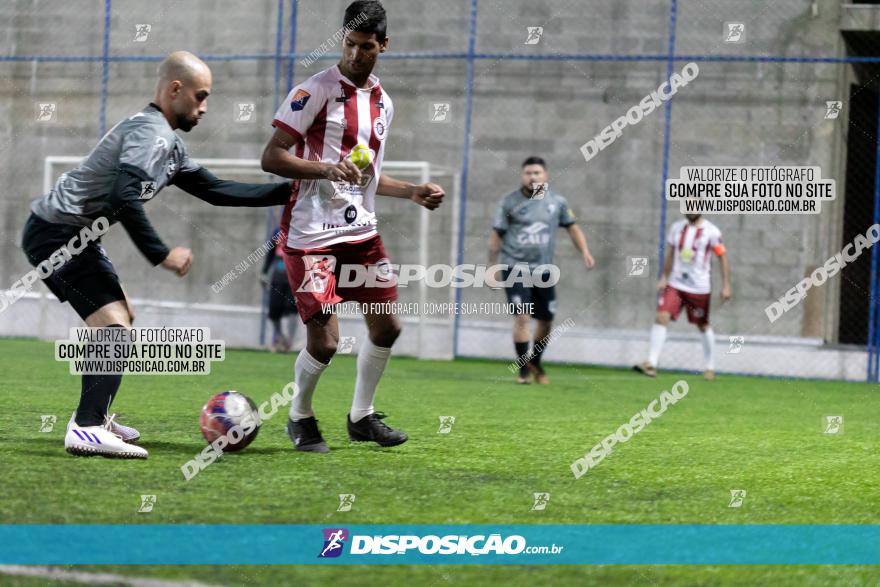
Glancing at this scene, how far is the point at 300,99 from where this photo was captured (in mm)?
5625

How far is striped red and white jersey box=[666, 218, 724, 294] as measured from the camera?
12.9 m

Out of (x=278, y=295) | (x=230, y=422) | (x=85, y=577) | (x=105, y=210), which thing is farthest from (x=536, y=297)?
(x=85, y=577)

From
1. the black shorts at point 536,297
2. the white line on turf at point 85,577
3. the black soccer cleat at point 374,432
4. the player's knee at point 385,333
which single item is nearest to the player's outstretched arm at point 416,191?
the player's knee at point 385,333

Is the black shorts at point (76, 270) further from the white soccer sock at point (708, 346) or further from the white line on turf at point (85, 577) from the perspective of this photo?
the white soccer sock at point (708, 346)

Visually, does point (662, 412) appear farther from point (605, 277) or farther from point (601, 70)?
point (601, 70)

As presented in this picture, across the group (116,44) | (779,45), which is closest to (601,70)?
(779,45)

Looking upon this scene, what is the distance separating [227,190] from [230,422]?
3.54 feet

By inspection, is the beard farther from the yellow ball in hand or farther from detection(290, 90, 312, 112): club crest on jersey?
the yellow ball in hand

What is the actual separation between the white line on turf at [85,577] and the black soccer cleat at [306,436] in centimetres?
260

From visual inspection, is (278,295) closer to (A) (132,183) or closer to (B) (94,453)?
(B) (94,453)

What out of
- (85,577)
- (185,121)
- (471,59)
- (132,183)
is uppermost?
(471,59)

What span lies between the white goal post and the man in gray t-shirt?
2.98 meters

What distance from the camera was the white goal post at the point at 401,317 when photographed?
1510cm

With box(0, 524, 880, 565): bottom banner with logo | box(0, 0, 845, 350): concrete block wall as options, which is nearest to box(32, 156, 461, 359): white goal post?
box(0, 0, 845, 350): concrete block wall
